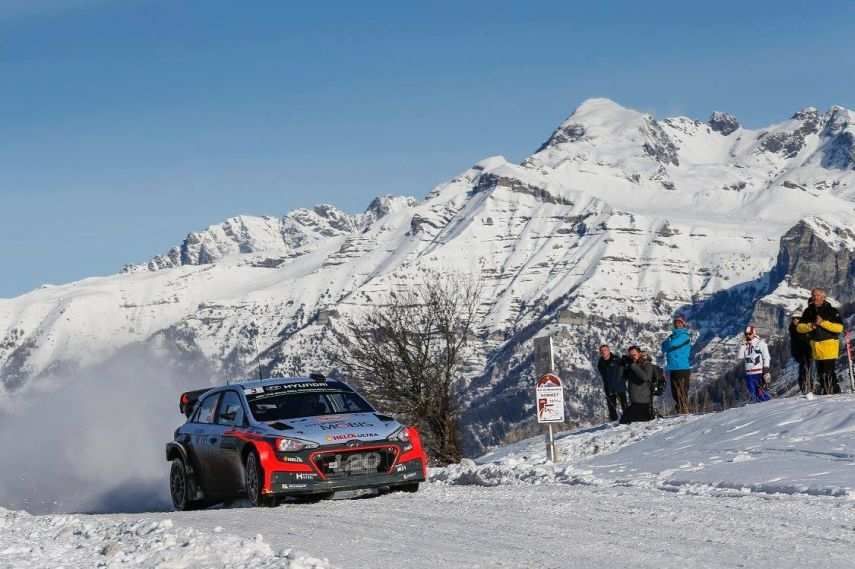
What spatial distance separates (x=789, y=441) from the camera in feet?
48.5

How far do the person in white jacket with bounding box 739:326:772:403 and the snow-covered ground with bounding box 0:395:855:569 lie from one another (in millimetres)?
5419

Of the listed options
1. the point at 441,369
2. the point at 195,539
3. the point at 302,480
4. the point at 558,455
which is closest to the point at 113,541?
the point at 195,539

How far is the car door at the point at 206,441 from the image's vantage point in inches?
577

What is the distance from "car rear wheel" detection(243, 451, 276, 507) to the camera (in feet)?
43.3

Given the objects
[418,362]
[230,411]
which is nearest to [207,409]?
[230,411]

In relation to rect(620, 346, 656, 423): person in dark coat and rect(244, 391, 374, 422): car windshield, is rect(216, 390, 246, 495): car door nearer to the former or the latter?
rect(244, 391, 374, 422): car windshield

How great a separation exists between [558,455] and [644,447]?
182 cm

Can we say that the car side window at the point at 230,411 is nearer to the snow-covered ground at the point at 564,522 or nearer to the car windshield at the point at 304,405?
the car windshield at the point at 304,405

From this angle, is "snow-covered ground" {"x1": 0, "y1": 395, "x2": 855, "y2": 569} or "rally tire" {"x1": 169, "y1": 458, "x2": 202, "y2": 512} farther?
"rally tire" {"x1": 169, "y1": 458, "x2": 202, "y2": 512}

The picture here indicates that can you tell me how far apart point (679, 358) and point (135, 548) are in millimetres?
14420

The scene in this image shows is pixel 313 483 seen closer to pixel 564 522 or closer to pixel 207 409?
pixel 207 409

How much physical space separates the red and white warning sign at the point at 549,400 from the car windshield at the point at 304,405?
11.0ft

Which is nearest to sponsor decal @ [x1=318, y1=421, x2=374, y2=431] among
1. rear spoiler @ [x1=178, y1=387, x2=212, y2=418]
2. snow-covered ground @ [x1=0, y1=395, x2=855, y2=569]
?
snow-covered ground @ [x1=0, y1=395, x2=855, y2=569]

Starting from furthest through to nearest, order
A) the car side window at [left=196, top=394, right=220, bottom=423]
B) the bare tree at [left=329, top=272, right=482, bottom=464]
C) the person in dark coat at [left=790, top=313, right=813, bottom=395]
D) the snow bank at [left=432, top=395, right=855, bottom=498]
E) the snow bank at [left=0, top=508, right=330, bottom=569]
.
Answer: the bare tree at [left=329, top=272, right=482, bottom=464] < the person in dark coat at [left=790, top=313, right=813, bottom=395] < the car side window at [left=196, top=394, right=220, bottom=423] < the snow bank at [left=432, top=395, right=855, bottom=498] < the snow bank at [left=0, top=508, right=330, bottom=569]
